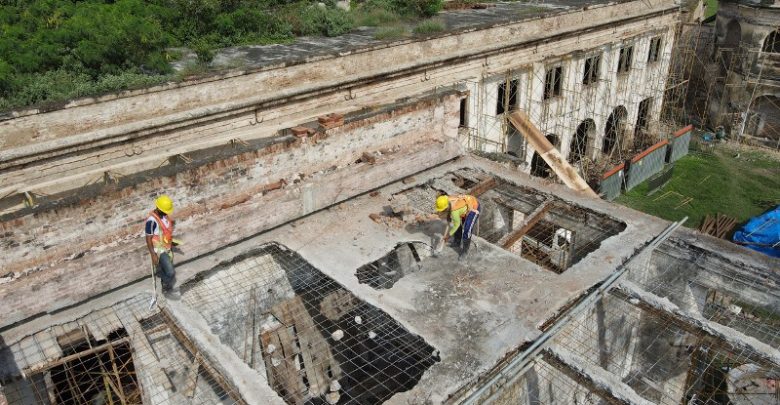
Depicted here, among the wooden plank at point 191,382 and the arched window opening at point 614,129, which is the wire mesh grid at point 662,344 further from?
the arched window opening at point 614,129

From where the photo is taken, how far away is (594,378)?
6.84m

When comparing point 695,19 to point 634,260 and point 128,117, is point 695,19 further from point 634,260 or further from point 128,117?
point 128,117

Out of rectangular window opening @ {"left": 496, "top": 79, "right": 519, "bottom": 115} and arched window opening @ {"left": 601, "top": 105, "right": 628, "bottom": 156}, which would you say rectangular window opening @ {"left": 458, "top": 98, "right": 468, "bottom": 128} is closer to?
rectangular window opening @ {"left": 496, "top": 79, "right": 519, "bottom": 115}

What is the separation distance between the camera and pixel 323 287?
8.59 m

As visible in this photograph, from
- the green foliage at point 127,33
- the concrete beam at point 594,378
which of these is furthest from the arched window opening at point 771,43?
the concrete beam at point 594,378

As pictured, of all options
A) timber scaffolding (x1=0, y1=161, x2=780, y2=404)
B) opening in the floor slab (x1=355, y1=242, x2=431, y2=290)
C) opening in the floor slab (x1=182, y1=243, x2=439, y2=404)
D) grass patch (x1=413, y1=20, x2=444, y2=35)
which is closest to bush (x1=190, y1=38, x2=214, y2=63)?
grass patch (x1=413, y1=20, x2=444, y2=35)

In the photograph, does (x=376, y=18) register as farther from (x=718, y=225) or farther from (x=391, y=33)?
(x=718, y=225)

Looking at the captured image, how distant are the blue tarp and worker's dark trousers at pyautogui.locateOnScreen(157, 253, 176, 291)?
51.7 feet

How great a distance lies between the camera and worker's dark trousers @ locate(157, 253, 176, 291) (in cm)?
810

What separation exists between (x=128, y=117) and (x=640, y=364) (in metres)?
10.7

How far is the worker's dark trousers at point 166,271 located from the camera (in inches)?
319

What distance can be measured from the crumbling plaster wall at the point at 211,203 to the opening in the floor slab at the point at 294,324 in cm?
74

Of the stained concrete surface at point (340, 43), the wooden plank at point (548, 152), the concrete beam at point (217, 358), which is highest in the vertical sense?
the stained concrete surface at point (340, 43)

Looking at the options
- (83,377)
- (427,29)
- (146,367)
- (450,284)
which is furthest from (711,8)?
(83,377)
